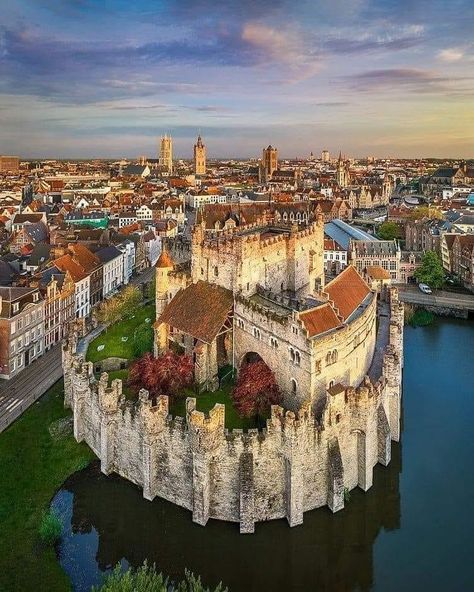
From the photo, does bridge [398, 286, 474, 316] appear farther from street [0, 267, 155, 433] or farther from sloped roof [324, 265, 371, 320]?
street [0, 267, 155, 433]

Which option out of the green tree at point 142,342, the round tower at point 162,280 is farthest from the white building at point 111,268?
the round tower at point 162,280

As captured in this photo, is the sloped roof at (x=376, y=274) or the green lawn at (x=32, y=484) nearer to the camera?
the green lawn at (x=32, y=484)

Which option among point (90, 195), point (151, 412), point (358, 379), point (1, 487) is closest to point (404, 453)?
point (358, 379)

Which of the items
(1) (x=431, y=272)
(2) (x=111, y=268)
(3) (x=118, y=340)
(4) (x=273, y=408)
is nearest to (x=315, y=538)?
(4) (x=273, y=408)

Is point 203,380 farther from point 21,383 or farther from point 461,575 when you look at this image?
point 461,575

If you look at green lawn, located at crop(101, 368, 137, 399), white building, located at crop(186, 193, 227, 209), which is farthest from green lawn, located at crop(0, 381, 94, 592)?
white building, located at crop(186, 193, 227, 209)

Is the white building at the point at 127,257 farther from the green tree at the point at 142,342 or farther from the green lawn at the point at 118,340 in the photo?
the green tree at the point at 142,342
